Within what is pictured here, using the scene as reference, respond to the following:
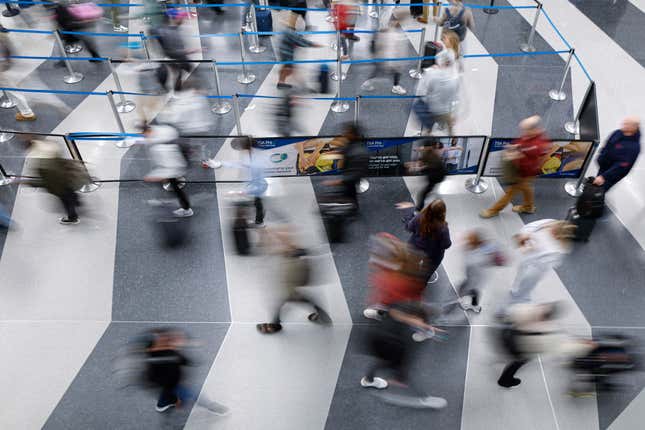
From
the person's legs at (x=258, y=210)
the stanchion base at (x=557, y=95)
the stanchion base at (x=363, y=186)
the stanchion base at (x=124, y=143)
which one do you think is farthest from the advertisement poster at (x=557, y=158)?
the stanchion base at (x=124, y=143)

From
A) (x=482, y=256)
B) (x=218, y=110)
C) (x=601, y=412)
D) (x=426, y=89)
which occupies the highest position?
(x=426, y=89)

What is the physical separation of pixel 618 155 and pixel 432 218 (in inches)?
123

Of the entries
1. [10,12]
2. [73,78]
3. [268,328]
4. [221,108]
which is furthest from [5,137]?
[268,328]

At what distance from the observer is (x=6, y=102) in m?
9.09

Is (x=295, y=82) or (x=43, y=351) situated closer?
(x=43, y=351)

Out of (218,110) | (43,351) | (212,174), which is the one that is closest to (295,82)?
(218,110)

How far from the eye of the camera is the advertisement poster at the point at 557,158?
269 inches

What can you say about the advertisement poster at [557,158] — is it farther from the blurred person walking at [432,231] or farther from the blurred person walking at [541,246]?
the blurred person walking at [432,231]

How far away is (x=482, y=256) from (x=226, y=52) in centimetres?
760

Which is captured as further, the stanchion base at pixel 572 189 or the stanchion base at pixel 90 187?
the stanchion base at pixel 90 187

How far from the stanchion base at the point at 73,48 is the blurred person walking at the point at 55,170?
5000 mm

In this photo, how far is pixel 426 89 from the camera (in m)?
7.02

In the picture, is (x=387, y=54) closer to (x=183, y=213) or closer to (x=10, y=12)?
(x=183, y=213)

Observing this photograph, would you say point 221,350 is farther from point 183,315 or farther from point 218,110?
point 218,110
